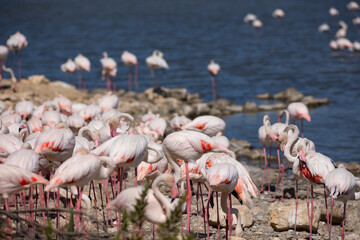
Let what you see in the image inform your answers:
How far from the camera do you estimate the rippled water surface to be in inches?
583

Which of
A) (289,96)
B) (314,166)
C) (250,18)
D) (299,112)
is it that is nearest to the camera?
(314,166)

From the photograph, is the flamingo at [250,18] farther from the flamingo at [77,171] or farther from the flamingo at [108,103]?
the flamingo at [77,171]

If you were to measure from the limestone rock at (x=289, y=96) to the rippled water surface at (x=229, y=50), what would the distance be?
0.83 metres

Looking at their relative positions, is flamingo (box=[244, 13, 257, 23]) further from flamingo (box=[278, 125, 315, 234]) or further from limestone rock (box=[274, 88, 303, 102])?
flamingo (box=[278, 125, 315, 234])

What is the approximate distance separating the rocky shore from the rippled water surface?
779mm

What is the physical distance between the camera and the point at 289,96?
53.4 ft

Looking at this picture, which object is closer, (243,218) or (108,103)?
(243,218)

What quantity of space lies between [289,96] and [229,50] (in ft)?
35.5

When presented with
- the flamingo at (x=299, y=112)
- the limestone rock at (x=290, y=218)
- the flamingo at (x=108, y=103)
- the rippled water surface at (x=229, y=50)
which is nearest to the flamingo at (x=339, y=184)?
the limestone rock at (x=290, y=218)

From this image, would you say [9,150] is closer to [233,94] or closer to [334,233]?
[334,233]

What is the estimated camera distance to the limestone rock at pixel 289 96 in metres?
16.1

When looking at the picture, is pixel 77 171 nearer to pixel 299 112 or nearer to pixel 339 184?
pixel 339 184

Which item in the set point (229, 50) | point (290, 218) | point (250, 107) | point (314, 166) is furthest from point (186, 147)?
point (229, 50)

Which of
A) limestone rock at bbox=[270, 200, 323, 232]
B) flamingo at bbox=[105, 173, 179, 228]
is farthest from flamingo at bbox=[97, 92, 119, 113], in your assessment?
flamingo at bbox=[105, 173, 179, 228]
